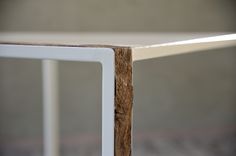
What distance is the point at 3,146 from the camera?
2188 millimetres

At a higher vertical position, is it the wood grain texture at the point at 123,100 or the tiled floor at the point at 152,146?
the wood grain texture at the point at 123,100

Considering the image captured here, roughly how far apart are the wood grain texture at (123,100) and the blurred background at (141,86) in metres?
1.54

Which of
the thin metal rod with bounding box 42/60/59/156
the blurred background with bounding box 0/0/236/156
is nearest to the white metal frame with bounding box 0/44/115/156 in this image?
the thin metal rod with bounding box 42/60/59/156

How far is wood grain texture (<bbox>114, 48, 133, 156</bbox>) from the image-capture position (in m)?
0.61

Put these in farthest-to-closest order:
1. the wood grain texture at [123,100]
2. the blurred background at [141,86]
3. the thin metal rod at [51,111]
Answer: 1. the blurred background at [141,86]
2. the thin metal rod at [51,111]
3. the wood grain texture at [123,100]

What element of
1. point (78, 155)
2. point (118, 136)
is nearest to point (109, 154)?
point (118, 136)

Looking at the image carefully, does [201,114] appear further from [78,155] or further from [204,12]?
[78,155]

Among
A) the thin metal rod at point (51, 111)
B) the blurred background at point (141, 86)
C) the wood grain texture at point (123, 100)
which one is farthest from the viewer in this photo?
the blurred background at point (141, 86)

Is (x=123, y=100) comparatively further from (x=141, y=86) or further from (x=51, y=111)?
(x=141, y=86)

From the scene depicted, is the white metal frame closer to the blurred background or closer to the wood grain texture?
the wood grain texture

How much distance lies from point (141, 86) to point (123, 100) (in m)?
1.61

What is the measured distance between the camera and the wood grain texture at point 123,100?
610 mm

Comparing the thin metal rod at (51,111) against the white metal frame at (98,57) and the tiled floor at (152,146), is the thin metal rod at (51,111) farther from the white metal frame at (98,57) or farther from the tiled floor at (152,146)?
the tiled floor at (152,146)

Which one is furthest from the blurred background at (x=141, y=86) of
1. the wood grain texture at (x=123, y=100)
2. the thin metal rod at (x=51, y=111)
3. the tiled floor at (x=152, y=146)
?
the wood grain texture at (x=123, y=100)
